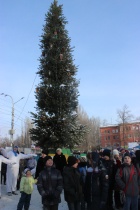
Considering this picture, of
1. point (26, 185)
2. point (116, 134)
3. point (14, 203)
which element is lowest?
point (14, 203)

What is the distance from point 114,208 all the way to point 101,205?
1920 mm

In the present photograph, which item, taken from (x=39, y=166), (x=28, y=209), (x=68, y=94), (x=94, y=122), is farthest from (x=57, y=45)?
(x=94, y=122)

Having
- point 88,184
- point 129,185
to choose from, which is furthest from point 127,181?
point 88,184

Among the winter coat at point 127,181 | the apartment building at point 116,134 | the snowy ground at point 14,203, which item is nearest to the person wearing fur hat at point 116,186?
the winter coat at point 127,181

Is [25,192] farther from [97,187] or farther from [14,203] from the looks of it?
[97,187]

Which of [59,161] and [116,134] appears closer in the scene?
[59,161]

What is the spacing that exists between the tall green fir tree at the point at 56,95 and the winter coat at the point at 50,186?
12108mm

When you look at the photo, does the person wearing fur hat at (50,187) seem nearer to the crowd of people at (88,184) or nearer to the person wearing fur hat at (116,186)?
the crowd of people at (88,184)

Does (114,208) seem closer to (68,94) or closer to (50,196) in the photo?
(50,196)

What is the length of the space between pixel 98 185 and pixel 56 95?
12535 mm

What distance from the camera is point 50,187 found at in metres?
5.21

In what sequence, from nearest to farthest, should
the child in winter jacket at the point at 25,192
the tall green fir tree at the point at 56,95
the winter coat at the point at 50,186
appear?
the winter coat at the point at 50,186
the child in winter jacket at the point at 25,192
the tall green fir tree at the point at 56,95

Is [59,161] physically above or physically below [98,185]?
above

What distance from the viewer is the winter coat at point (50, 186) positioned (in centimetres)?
518
